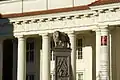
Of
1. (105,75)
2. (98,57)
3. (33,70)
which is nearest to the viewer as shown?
(105,75)

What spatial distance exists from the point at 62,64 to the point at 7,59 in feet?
91.7

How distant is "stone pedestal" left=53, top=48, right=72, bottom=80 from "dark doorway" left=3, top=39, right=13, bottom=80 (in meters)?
27.4

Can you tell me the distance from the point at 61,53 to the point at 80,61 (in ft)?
71.0

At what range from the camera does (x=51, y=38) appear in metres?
46.6

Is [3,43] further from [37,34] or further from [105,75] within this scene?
[105,75]

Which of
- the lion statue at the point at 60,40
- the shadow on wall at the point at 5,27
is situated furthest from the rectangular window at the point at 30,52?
the lion statue at the point at 60,40

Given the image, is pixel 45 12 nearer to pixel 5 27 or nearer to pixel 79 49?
pixel 79 49

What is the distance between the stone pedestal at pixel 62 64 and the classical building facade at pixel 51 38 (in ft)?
41.9

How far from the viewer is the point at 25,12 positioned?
48.7 m

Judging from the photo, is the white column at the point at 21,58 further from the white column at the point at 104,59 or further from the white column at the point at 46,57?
the white column at the point at 104,59

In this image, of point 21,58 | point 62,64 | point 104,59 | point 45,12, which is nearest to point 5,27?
point 21,58

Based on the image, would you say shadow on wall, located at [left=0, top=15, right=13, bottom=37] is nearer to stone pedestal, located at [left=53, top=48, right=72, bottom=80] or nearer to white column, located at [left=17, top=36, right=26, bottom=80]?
white column, located at [left=17, top=36, right=26, bottom=80]

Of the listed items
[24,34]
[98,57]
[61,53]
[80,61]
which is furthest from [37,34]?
[61,53]

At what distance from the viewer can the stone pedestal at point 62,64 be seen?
25.1m
